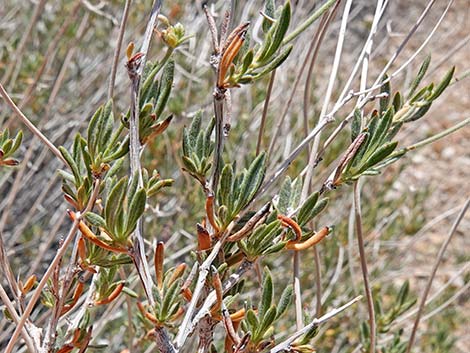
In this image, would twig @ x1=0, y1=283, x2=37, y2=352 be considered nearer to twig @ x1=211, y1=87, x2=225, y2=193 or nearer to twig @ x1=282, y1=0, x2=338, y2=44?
twig @ x1=211, y1=87, x2=225, y2=193

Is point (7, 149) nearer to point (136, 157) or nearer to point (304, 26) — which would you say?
point (136, 157)

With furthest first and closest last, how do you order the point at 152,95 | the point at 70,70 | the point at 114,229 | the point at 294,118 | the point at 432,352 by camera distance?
the point at 70,70 → the point at 294,118 → the point at 432,352 → the point at 152,95 → the point at 114,229

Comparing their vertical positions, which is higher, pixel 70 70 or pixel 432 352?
pixel 70 70

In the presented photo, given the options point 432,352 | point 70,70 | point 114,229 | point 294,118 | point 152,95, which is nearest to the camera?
point 114,229

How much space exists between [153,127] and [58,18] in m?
1.83

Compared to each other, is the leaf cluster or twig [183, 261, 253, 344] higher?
the leaf cluster

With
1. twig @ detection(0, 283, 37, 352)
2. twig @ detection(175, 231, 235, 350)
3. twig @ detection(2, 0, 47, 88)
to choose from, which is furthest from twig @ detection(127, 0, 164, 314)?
twig @ detection(2, 0, 47, 88)

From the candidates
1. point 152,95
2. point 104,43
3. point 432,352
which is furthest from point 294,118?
point 152,95

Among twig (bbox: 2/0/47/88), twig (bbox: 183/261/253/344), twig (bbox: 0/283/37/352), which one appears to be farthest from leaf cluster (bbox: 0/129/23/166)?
twig (bbox: 2/0/47/88)

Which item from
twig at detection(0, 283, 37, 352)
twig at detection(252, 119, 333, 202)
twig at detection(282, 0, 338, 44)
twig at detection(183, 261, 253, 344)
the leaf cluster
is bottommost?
twig at detection(0, 283, 37, 352)

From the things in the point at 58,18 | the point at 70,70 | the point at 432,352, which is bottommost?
the point at 432,352

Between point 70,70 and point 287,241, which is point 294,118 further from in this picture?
point 287,241

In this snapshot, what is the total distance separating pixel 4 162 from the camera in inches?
29.6

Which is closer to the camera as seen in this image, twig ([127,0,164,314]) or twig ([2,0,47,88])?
twig ([127,0,164,314])
